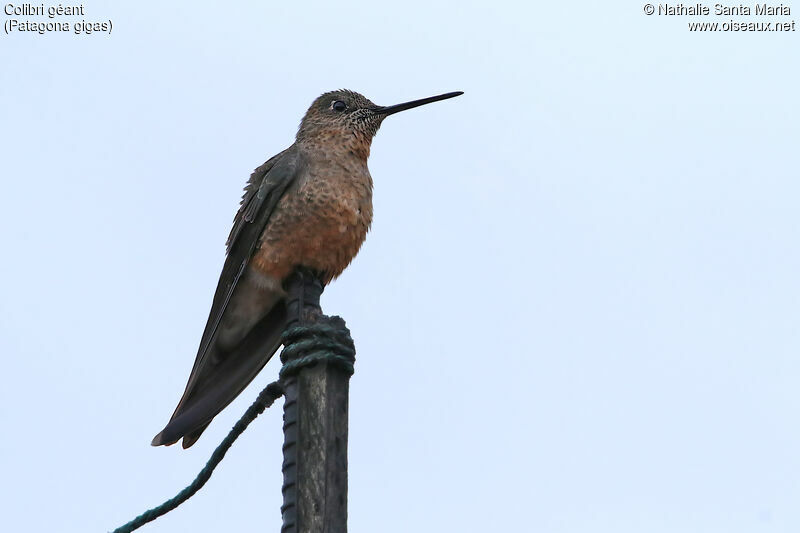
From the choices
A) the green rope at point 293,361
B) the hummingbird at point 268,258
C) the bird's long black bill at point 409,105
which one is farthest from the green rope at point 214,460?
the bird's long black bill at point 409,105

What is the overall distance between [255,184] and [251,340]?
1.02 m

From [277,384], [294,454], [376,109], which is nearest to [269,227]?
[376,109]

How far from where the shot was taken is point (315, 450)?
3.48 meters

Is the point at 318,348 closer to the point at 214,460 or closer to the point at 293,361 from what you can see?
the point at 293,361

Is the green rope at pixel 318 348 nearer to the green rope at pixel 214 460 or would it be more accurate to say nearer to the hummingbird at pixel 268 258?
the green rope at pixel 214 460

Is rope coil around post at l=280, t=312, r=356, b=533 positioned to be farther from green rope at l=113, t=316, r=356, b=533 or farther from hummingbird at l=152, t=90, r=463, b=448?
hummingbird at l=152, t=90, r=463, b=448

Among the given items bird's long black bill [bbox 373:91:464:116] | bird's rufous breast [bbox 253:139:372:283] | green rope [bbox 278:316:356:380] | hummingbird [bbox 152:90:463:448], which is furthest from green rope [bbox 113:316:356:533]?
bird's long black bill [bbox 373:91:464:116]

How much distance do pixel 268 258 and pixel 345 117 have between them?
5.36ft

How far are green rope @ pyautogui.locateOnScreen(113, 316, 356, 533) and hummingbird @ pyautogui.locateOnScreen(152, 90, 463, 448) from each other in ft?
4.28

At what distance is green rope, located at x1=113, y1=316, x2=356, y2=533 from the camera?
369 centimetres

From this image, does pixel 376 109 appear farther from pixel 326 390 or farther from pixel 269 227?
pixel 326 390

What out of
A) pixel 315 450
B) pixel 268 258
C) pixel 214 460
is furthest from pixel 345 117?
pixel 315 450

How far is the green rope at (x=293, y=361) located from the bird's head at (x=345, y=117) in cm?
302

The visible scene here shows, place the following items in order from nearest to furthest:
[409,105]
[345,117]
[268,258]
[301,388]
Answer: [301,388], [268,258], [345,117], [409,105]
